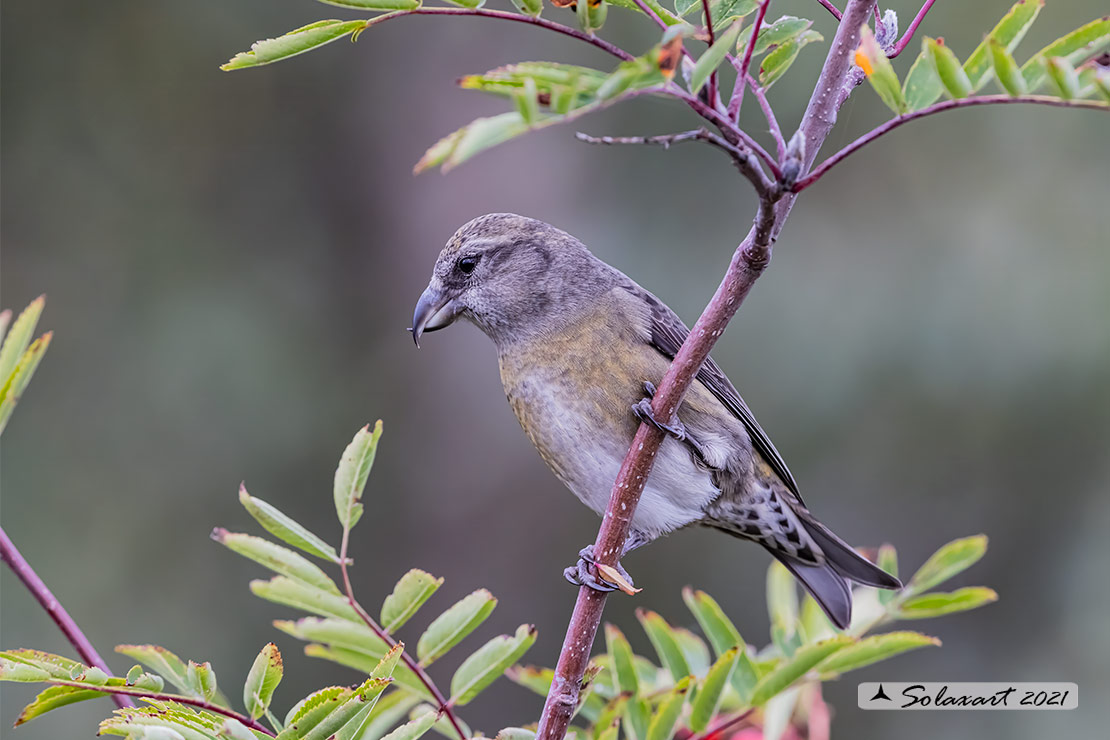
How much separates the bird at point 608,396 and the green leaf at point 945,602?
0.33m

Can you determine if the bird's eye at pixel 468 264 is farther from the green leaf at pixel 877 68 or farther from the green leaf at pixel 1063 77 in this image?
the green leaf at pixel 1063 77

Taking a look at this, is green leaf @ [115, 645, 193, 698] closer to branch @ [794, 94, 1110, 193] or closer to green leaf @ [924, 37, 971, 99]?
branch @ [794, 94, 1110, 193]

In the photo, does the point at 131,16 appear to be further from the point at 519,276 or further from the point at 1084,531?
the point at 1084,531

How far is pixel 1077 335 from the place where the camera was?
17.0ft

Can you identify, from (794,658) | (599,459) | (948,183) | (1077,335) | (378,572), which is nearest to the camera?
(794,658)

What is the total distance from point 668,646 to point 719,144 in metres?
1.43

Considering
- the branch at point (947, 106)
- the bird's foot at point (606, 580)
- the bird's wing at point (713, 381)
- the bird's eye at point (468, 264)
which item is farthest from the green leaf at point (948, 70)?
the bird's eye at point (468, 264)

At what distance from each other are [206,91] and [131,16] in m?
0.62

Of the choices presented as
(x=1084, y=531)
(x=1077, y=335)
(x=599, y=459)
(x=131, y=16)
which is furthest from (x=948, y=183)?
(x=131, y=16)

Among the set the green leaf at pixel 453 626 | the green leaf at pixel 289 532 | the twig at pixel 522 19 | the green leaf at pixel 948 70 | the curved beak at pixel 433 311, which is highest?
the twig at pixel 522 19

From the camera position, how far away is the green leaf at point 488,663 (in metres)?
2.19

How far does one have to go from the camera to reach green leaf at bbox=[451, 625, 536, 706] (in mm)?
2191

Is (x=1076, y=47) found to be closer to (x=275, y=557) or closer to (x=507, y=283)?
(x=275, y=557)

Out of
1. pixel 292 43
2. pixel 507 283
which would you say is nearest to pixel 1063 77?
pixel 292 43
